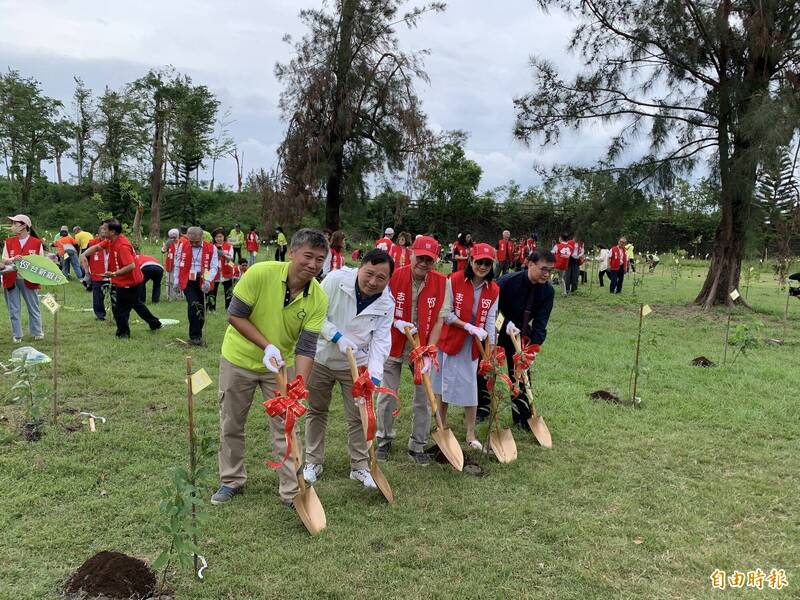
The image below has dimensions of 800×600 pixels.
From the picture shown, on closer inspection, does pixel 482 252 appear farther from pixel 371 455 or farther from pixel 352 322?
pixel 371 455

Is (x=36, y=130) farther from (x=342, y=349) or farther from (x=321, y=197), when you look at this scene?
(x=342, y=349)

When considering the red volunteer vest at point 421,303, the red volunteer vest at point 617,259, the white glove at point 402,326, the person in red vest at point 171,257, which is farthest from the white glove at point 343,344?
the red volunteer vest at point 617,259

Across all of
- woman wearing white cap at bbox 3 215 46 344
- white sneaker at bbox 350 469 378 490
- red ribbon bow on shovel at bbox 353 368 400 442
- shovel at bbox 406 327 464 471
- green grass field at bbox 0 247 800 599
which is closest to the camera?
green grass field at bbox 0 247 800 599

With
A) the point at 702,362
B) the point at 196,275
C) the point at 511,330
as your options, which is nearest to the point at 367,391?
the point at 511,330

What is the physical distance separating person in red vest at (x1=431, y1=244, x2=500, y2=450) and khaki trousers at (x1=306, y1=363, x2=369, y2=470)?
0.84 meters

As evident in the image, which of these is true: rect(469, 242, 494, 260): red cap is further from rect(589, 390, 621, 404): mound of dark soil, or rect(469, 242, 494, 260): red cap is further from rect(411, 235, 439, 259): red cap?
rect(589, 390, 621, 404): mound of dark soil

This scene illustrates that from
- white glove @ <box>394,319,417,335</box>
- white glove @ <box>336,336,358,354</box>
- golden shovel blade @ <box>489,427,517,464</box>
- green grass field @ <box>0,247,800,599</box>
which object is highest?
white glove @ <box>394,319,417,335</box>

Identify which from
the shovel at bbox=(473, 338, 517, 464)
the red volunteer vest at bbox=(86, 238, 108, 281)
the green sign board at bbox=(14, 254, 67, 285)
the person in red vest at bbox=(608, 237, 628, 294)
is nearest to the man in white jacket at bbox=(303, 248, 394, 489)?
the shovel at bbox=(473, 338, 517, 464)

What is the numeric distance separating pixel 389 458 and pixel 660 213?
102 feet

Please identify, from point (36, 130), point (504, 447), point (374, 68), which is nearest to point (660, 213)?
point (374, 68)

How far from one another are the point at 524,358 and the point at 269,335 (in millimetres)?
2007

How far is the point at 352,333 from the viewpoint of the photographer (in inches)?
148

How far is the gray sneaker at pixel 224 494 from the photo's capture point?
354 cm

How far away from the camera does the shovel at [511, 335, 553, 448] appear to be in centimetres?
466
